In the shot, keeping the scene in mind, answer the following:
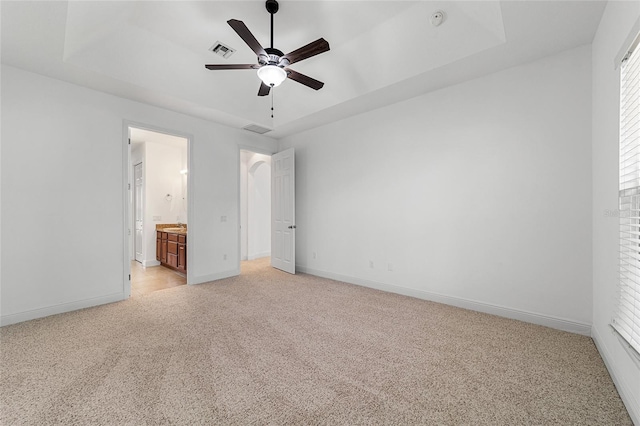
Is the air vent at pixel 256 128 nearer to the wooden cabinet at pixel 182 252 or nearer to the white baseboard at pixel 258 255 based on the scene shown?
the wooden cabinet at pixel 182 252

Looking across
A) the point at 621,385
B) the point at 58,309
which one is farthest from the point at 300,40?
the point at 58,309

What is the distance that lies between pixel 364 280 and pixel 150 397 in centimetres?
332

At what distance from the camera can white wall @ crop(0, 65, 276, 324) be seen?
304cm

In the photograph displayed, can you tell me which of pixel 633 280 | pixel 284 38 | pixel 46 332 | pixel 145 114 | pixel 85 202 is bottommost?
pixel 46 332

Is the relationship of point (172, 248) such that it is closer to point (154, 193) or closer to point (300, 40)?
point (154, 193)

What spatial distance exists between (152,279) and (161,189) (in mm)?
2402

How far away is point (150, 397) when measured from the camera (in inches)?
70.7

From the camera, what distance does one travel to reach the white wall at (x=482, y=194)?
277 centimetres

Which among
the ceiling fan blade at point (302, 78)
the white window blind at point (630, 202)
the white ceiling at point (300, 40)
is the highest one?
the white ceiling at point (300, 40)

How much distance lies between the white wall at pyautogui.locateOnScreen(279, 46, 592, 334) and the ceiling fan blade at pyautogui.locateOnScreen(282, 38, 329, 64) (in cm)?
211

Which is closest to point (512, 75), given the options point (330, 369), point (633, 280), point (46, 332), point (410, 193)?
point (410, 193)

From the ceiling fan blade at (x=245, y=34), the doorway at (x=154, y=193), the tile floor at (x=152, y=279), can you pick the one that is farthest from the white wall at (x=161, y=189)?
the ceiling fan blade at (x=245, y=34)

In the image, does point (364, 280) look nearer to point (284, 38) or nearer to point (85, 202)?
point (284, 38)

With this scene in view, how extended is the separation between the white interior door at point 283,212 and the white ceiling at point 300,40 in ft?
6.45
